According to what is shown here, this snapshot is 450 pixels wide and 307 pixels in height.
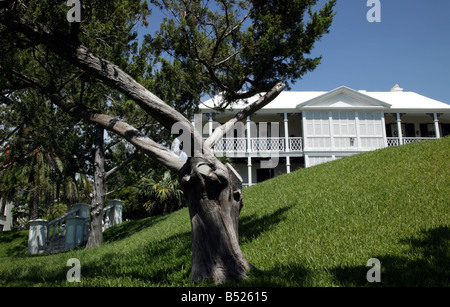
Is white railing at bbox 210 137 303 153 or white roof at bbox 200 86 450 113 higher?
white roof at bbox 200 86 450 113

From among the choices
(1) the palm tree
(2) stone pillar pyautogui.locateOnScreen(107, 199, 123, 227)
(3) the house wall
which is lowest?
(2) stone pillar pyautogui.locateOnScreen(107, 199, 123, 227)

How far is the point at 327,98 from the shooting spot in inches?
971

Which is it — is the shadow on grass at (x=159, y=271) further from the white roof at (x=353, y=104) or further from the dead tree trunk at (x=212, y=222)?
the white roof at (x=353, y=104)

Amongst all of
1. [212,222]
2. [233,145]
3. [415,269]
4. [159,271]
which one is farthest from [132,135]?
[233,145]

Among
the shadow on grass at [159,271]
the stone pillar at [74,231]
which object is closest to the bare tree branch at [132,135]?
the shadow on grass at [159,271]

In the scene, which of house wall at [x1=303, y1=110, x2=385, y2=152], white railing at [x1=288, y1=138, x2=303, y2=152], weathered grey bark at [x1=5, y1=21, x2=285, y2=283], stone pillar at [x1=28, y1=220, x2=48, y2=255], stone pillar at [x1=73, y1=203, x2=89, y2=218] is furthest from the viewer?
white railing at [x1=288, y1=138, x2=303, y2=152]

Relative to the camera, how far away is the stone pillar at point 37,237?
41.9 feet

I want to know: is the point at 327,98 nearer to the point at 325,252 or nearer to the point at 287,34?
the point at 287,34

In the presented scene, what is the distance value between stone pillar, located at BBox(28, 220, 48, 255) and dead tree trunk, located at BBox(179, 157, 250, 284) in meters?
11.8

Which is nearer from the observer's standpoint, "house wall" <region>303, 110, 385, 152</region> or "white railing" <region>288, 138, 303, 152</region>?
"house wall" <region>303, 110, 385, 152</region>

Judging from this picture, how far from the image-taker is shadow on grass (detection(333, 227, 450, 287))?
311 centimetres

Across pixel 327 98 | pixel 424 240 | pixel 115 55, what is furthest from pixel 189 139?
pixel 327 98

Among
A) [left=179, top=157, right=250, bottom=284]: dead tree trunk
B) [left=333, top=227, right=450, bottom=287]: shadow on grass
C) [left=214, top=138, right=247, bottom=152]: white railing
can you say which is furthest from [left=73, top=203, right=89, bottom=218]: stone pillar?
[left=333, top=227, right=450, bottom=287]: shadow on grass

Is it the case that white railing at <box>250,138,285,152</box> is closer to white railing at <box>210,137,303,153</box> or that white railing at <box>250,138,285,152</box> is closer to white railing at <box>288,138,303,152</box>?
white railing at <box>210,137,303,153</box>
